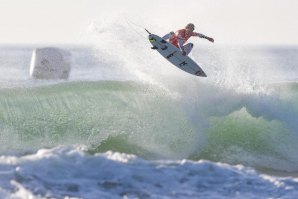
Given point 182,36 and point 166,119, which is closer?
point 166,119

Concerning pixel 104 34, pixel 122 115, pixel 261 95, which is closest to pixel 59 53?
pixel 104 34

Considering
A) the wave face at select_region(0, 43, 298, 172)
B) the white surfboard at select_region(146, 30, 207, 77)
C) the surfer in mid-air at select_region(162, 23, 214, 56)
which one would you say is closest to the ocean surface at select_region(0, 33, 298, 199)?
the wave face at select_region(0, 43, 298, 172)

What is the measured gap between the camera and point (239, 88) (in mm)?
19703

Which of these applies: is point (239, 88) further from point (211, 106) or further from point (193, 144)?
point (193, 144)

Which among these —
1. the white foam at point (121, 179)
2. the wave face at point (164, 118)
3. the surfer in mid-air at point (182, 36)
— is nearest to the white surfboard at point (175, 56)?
the surfer in mid-air at point (182, 36)

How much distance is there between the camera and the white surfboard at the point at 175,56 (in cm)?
1894

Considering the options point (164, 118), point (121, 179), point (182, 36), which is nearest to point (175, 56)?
point (182, 36)

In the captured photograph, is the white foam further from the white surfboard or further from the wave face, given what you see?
→ the white surfboard

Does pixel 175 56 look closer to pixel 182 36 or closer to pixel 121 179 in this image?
pixel 182 36

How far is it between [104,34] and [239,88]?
17.4ft

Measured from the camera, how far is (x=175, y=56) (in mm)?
19469

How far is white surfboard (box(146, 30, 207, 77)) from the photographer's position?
18.9 m

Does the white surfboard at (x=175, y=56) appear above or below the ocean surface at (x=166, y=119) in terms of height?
above

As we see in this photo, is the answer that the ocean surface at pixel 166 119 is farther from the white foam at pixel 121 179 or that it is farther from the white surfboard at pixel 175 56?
the white surfboard at pixel 175 56
